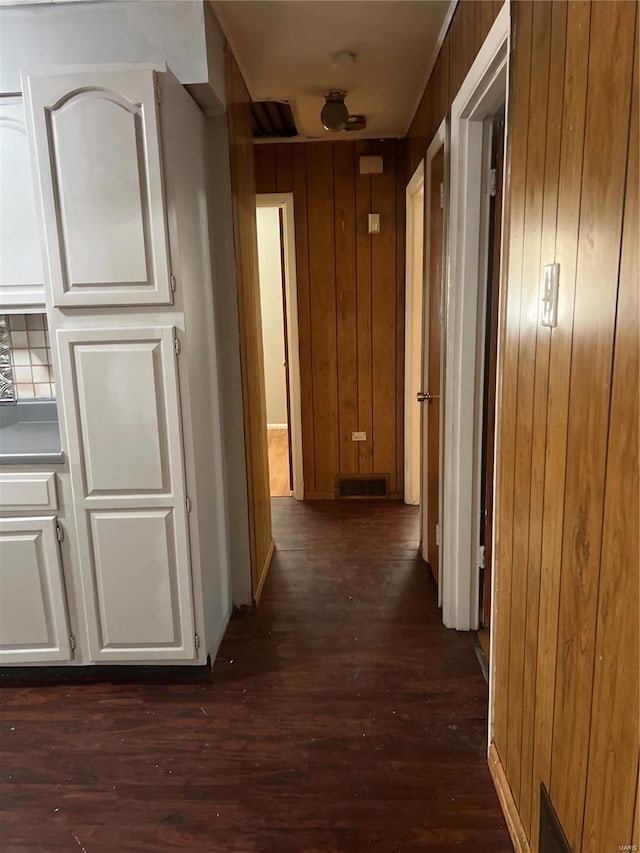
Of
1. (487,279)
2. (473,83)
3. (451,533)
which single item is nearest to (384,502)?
(451,533)

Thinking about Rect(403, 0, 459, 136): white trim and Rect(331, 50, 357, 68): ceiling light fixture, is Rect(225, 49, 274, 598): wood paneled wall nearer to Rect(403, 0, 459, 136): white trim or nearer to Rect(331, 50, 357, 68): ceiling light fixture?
Rect(331, 50, 357, 68): ceiling light fixture

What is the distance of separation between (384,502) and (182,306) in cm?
259

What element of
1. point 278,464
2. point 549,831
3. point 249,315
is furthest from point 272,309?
point 549,831

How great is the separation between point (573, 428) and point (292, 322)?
3.14m

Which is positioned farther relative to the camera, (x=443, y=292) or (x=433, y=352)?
(x=433, y=352)

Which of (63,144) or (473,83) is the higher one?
(473,83)

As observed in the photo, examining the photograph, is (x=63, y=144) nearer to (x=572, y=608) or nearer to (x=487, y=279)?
(x=487, y=279)

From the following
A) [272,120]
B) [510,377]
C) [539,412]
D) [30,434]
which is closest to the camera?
[539,412]

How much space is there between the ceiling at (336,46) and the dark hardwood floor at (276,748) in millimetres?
2439

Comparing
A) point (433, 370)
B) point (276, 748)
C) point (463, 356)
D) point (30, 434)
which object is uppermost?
point (463, 356)

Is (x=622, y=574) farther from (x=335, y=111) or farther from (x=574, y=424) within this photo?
(x=335, y=111)

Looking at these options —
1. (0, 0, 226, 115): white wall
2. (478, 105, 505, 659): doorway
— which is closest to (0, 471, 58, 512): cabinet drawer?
(0, 0, 226, 115): white wall

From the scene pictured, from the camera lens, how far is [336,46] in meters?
2.52

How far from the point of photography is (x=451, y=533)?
2.49 metres
